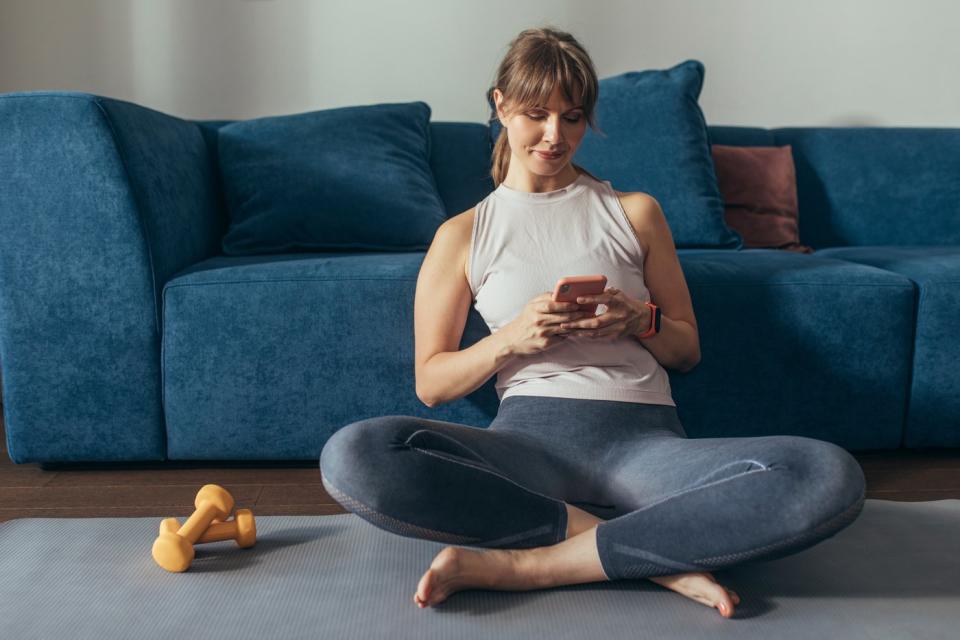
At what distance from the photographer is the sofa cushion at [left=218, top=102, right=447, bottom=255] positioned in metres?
2.09

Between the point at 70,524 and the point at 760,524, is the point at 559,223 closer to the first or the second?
the point at 760,524

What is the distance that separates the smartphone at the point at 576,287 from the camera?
3.96 feet

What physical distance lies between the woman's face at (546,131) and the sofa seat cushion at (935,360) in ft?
2.95

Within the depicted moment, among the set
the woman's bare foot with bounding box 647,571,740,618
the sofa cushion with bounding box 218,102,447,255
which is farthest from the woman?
the sofa cushion with bounding box 218,102,447,255

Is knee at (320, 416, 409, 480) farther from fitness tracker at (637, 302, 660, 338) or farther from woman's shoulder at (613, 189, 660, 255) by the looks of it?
woman's shoulder at (613, 189, 660, 255)

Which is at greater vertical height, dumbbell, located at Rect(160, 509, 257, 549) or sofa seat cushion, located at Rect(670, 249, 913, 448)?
sofa seat cushion, located at Rect(670, 249, 913, 448)

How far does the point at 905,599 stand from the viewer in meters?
1.21

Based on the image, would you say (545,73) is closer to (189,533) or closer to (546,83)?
(546,83)

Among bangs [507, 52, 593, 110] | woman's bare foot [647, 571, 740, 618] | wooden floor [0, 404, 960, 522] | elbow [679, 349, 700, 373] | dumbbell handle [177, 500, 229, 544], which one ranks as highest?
bangs [507, 52, 593, 110]

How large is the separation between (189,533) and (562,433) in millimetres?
586

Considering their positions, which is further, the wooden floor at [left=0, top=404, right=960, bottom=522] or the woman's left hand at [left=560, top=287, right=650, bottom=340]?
the wooden floor at [left=0, top=404, right=960, bottom=522]

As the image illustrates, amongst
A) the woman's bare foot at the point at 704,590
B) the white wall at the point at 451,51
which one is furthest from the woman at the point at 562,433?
the white wall at the point at 451,51

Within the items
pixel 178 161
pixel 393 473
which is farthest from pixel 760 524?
pixel 178 161

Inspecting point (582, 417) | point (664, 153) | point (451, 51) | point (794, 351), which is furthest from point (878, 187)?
point (582, 417)
